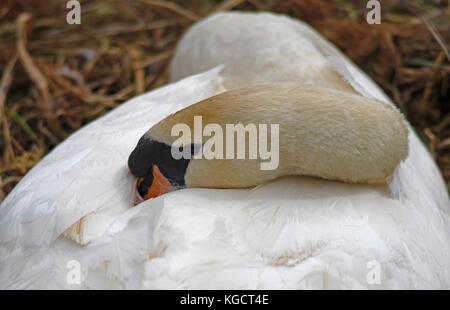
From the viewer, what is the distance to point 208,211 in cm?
110

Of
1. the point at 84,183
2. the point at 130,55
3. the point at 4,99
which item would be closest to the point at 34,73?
the point at 4,99

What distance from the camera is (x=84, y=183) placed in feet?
4.09

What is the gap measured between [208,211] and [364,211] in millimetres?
307

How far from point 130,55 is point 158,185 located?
4.99ft

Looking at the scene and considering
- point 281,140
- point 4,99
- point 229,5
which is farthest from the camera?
point 229,5

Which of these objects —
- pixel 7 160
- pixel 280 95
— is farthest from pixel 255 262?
pixel 7 160

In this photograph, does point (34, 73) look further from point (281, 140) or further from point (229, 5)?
point (281, 140)

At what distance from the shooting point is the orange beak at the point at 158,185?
1229 mm

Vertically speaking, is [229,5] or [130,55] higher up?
[229,5]

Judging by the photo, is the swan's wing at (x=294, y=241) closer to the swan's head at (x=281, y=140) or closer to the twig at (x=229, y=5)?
the swan's head at (x=281, y=140)

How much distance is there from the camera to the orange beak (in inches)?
48.4

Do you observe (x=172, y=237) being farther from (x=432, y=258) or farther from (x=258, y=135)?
(x=432, y=258)

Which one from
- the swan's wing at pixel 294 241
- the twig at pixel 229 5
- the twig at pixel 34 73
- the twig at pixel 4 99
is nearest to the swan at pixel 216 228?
the swan's wing at pixel 294 241

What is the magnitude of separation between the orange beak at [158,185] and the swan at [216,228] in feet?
0.15
